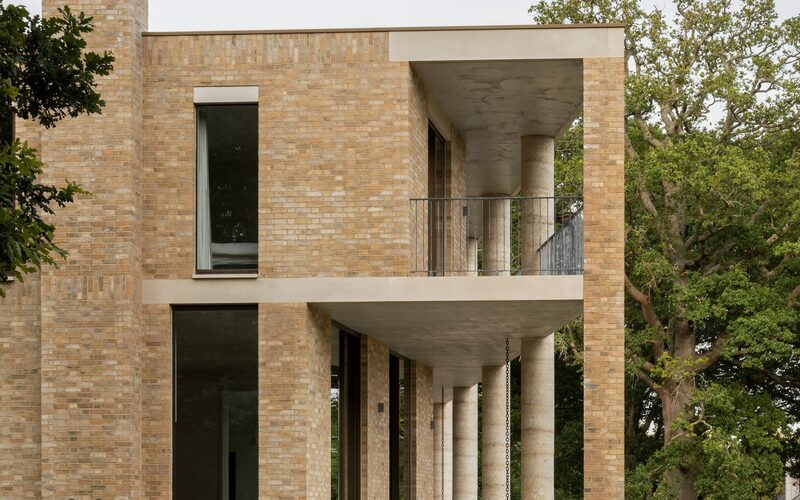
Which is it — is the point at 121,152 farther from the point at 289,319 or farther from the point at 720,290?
the point at 720,290

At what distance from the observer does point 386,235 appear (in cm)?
1745

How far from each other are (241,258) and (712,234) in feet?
70.2

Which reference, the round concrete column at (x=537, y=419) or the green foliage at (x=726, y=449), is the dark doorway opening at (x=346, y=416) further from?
the green foliage at (x=726, y=449)

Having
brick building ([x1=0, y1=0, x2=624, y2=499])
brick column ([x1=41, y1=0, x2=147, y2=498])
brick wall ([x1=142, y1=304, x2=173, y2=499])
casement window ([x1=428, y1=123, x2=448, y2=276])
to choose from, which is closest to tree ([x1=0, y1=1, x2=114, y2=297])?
brick column ([x1=41, y1=0, x2=147, y2=498])

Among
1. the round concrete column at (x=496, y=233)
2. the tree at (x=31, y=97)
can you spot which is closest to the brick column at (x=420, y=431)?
the round concrete column at (x=496, y=233)

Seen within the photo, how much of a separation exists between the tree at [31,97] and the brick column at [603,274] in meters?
6.34

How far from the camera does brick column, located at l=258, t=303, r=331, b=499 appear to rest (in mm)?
17156

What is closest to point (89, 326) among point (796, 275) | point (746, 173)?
point (746, 173)

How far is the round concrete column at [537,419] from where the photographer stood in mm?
21672

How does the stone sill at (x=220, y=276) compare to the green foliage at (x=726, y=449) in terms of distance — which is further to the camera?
the green foliage at (x=726, y=449)

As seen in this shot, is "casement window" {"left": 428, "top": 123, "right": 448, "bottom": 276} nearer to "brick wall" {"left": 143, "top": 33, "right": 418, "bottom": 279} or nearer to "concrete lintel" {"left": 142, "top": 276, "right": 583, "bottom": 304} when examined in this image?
"brick wall" {"left": 143, "top": 33, "right": 418, "bottom": 279}

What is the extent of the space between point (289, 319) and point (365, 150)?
7.33 feet

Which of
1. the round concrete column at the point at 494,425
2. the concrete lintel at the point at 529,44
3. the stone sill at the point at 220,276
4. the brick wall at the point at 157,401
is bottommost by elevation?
the round concrete column at the point at 494,425

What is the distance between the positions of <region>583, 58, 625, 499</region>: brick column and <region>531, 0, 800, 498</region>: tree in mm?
16194
